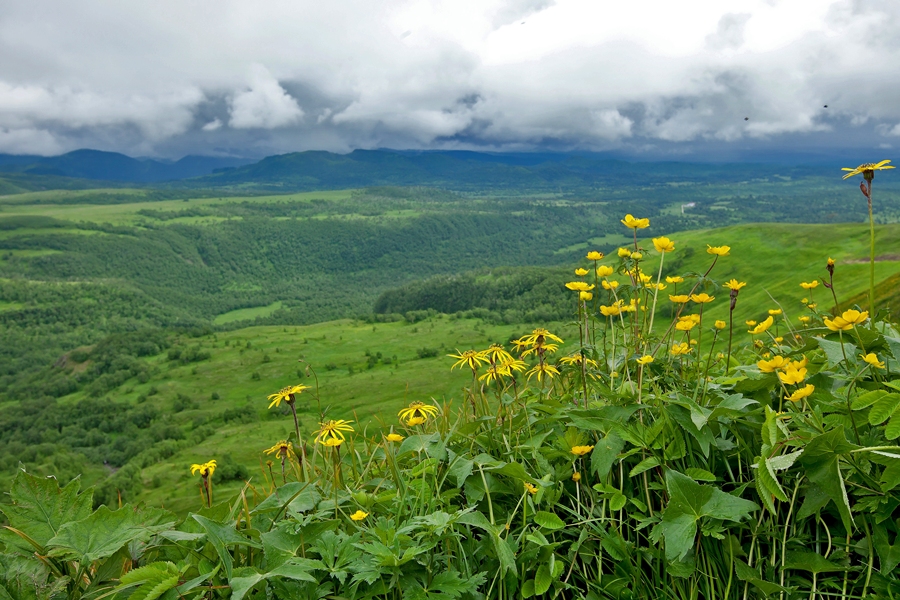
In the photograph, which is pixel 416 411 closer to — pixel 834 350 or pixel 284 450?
pixel 284 450

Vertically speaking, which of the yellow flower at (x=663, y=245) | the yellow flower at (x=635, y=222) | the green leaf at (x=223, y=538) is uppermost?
the yellow flower at (x=635, y=222)

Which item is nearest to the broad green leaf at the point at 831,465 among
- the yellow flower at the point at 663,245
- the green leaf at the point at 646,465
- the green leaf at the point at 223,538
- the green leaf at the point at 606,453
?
the green leaf at the point at 646,465

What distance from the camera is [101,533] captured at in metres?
2.65

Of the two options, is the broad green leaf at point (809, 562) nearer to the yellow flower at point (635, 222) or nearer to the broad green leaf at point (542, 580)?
the broad green leaf at point (542, 580)

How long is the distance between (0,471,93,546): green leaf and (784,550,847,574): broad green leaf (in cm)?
361

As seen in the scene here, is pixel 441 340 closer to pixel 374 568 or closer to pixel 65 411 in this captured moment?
pixel 65 411

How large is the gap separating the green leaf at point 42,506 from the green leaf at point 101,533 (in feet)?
0.49

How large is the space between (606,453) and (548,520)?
1.66 ft

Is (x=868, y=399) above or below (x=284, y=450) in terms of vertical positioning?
above

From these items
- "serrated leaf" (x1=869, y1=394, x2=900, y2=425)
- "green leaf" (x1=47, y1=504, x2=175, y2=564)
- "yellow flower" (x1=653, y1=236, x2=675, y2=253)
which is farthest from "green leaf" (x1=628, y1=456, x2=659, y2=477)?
"green leaf" (x1=47, y1=504, x2=175, y2=564)

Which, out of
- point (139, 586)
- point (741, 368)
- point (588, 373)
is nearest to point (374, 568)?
point (139, 586)

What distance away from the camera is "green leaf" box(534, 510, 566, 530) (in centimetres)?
288

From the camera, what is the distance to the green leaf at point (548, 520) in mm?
2877

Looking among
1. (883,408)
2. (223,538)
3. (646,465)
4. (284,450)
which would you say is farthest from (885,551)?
(284,450)
